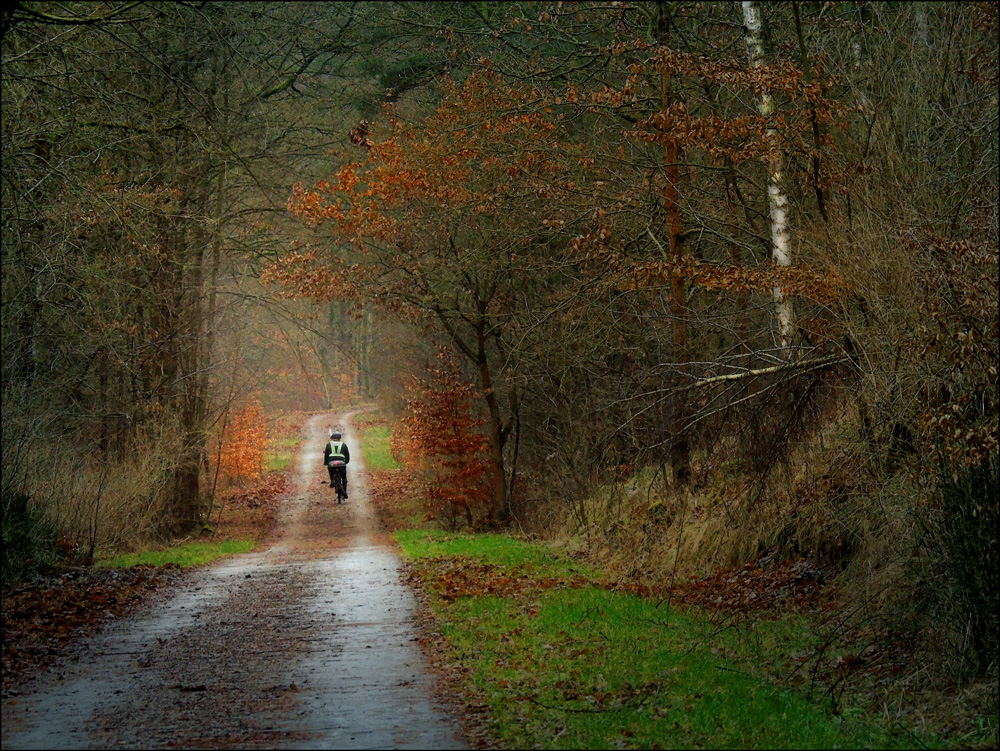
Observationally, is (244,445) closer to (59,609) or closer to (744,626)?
(59,609)

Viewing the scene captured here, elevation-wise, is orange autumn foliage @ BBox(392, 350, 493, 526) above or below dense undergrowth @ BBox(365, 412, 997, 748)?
above

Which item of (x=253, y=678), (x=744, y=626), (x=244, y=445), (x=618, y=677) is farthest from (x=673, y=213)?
(x=244, y=445)

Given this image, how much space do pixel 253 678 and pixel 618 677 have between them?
298 cm

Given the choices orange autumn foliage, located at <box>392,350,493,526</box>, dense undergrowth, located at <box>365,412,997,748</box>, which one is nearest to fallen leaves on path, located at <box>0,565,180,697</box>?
dense undergrowth, located at <box>365,412,997,748</box>

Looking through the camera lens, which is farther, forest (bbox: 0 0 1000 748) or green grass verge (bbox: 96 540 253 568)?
green grass verge (bbox: 96 540 253 568)

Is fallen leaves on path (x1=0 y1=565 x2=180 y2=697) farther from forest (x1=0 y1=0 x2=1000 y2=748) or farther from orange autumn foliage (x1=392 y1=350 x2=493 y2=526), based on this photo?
orange autumn foliage (x1=392 y1=350 x2=493 y2=526)

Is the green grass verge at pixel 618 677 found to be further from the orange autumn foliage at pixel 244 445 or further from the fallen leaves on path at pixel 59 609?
the orange autumn foliage at pixel 244 445

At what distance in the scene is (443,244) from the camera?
74.3 ft

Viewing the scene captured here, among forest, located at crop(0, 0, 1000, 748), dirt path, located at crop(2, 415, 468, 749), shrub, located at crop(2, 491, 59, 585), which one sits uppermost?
forest, located at crop(0, 0, 1000, 748)

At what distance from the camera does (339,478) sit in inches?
1294

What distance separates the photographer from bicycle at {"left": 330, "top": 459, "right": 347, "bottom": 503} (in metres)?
32.4

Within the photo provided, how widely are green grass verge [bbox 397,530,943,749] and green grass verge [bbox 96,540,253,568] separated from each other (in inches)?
255

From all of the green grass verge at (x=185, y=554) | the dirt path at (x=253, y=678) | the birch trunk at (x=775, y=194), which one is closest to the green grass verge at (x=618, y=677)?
the dirt path at (x=253, y=678)

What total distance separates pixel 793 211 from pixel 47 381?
12512 millimetres
